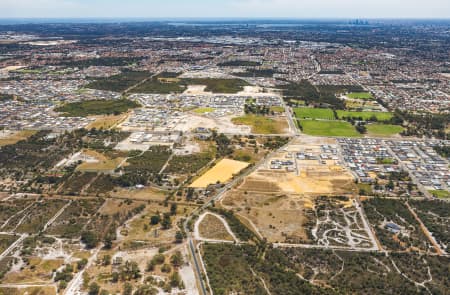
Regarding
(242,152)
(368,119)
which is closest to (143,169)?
(242,152)

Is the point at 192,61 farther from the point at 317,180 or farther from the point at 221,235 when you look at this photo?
the point at 221,235

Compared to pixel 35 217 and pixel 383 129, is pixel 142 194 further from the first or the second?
pixel 383 129

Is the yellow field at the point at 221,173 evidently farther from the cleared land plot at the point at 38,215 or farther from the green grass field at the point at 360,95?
the green grass field at the point at 360,95

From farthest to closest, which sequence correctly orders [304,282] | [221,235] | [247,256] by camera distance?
[221,235], [247,256], [304,282]

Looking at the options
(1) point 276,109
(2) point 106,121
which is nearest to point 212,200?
(2) point 106,121

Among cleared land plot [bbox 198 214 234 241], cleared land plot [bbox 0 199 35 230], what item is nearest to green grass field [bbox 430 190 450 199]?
cleared land plot [bbox 198 214 234 241]

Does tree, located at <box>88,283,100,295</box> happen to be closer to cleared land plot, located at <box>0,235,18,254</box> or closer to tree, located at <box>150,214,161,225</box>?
tree, located at <box>150,214,161,225</box>

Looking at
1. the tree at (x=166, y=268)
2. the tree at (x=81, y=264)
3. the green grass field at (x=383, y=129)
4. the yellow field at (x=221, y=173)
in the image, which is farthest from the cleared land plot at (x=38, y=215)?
the green grass field at (x=383, y=129)
